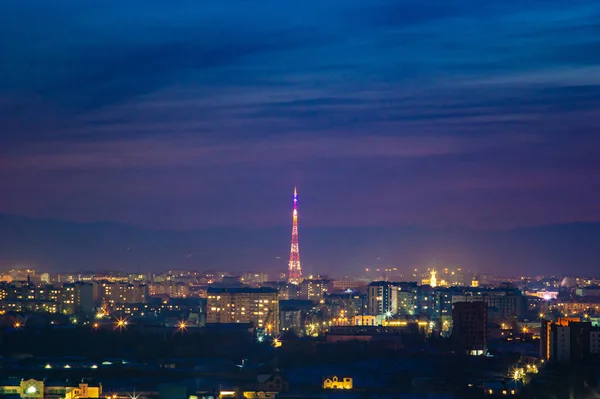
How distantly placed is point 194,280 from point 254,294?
36.6m

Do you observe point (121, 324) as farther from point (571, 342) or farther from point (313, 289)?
point (313, 289)

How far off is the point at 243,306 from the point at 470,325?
42.3 feet

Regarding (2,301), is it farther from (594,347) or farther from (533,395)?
(533,395)

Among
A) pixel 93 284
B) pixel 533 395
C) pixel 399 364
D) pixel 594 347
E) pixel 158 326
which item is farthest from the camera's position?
pixel 93 284

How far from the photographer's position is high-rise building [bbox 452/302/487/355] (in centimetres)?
4969

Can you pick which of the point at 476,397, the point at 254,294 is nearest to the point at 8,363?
the point at 476,397

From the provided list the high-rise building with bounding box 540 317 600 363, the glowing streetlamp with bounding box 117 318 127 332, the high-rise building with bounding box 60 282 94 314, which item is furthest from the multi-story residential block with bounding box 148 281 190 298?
the high-rise building with bounding box 540 317 600 363

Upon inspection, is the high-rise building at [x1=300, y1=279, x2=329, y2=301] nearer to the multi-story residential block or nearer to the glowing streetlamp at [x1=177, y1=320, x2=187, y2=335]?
the multi-story residential block

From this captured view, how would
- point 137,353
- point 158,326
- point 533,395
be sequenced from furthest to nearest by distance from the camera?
1. point 158,326
2. point 137,353
3. point 533,395

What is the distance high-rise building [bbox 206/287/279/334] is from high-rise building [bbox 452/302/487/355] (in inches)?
404

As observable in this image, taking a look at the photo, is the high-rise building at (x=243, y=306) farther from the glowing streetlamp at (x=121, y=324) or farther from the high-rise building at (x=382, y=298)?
the high-rise building at (x=382, y=298)

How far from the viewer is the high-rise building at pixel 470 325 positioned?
163ft

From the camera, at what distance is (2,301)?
65.1 meters

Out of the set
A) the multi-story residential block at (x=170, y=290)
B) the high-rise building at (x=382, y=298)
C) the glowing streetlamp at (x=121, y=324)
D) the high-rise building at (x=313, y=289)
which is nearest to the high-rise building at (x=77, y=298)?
the glowing streetlamp at (x=121, y=324)
